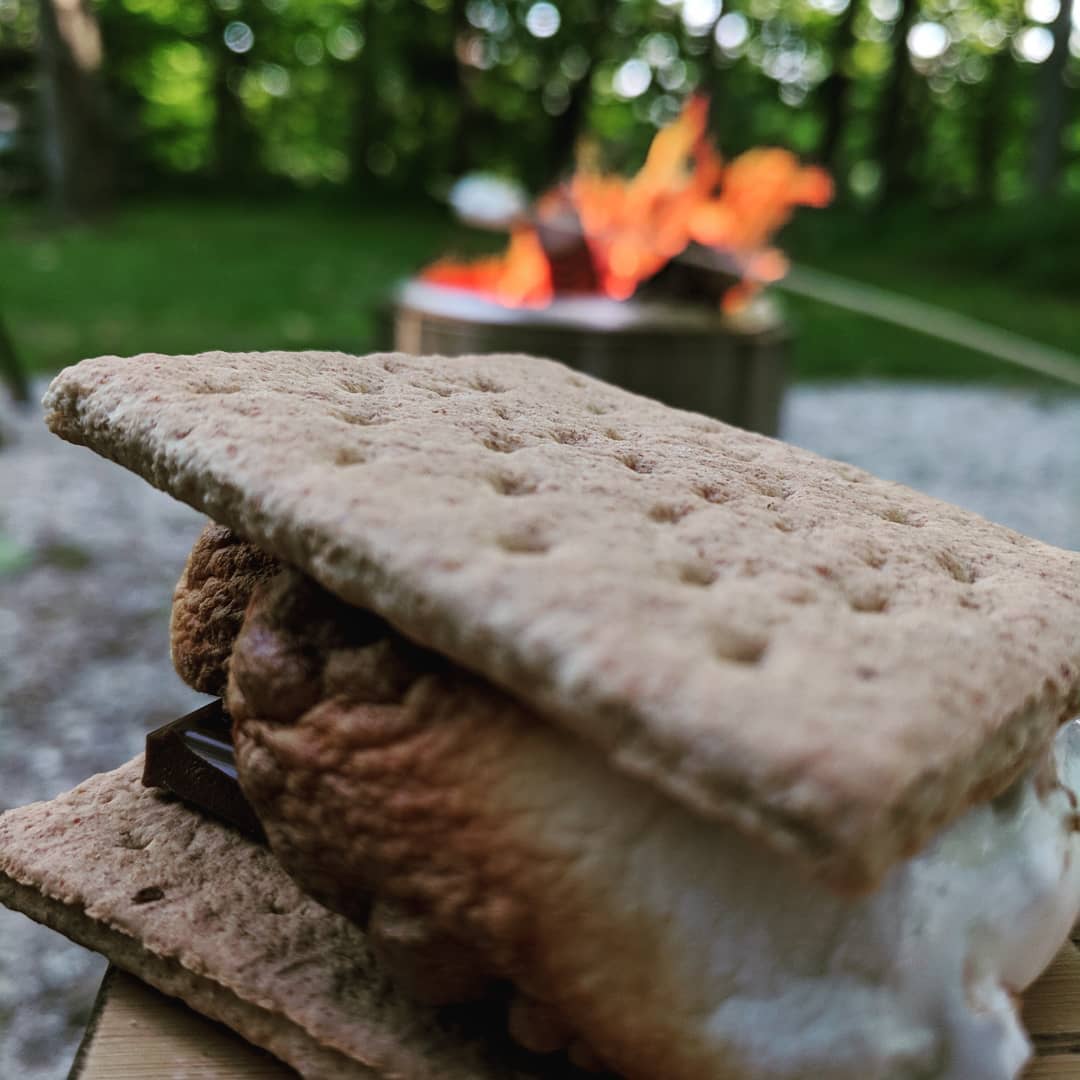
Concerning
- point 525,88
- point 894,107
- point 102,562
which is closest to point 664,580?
point 102,562

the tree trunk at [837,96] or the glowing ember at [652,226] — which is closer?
the glowing ember at [652,226]

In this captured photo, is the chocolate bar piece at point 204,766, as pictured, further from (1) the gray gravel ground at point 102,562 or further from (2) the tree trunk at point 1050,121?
(2) the tree trunk at point 1050,121

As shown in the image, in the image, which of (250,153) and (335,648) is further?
(250,153)

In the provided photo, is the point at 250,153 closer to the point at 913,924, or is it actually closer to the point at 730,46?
the point at 730,46

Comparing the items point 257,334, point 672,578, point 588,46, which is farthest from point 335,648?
point 588,46

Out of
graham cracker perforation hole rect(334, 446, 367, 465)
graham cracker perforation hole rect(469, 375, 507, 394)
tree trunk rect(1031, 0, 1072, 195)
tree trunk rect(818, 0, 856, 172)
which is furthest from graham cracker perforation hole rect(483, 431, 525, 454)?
tree trunk rect(818, 0, 856, 172)

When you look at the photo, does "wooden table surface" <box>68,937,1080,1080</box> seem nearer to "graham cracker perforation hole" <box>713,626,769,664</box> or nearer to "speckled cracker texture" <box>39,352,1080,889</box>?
"speckled cracker texture" <box>39,352,1080,889</box>

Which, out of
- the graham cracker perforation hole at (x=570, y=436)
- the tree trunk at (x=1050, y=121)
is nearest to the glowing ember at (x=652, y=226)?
the graham cracker perforation hole at (x=570, y=436)
